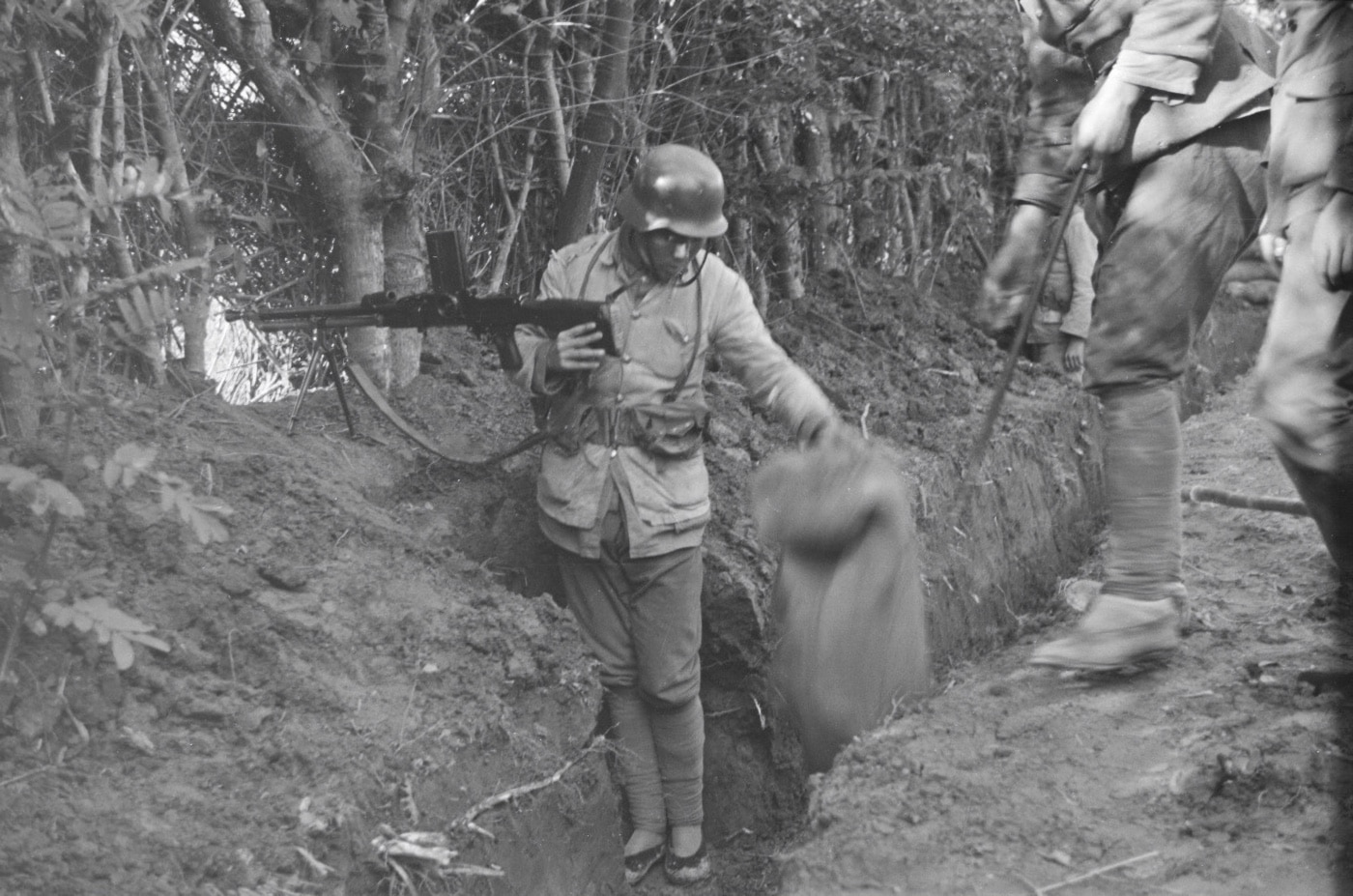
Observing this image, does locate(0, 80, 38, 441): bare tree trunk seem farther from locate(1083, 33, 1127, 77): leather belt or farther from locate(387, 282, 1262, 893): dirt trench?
locate(1083, 33, 1127, 77): leather belt

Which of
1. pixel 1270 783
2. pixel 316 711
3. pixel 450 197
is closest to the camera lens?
pixel 1270 783

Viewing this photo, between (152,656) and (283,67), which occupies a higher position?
(283,67)

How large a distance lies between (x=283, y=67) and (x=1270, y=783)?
3931 mm

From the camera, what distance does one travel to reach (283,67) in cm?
491

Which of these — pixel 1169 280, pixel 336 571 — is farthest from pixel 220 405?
pixel 1169 280

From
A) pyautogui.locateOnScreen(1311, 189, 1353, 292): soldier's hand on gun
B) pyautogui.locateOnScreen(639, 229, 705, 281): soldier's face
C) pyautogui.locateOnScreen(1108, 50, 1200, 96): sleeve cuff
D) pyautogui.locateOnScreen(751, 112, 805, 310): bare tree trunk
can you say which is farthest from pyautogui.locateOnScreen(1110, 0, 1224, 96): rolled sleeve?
pyautogui.locateOnScreen(751, 112, 805, 310): bare tree trunk

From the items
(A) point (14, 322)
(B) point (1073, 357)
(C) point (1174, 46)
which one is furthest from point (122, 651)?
(B) point (1073, 357)

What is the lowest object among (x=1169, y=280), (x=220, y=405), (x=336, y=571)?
(x=336, y=571)

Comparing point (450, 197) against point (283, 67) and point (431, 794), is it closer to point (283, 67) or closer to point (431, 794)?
point (283, 67)

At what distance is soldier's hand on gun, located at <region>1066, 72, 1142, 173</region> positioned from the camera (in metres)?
3.39

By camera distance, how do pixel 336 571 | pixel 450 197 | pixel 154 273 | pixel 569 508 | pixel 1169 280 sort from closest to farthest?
1. pixel 154 273
2. pixel 1169 280
3. pixel 336 571
4. pixel 569 508
5. pixel 450 197

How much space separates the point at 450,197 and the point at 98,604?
3.21 m

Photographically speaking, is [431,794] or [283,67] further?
[283,67]

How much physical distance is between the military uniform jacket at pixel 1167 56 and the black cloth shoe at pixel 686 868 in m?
2.86
